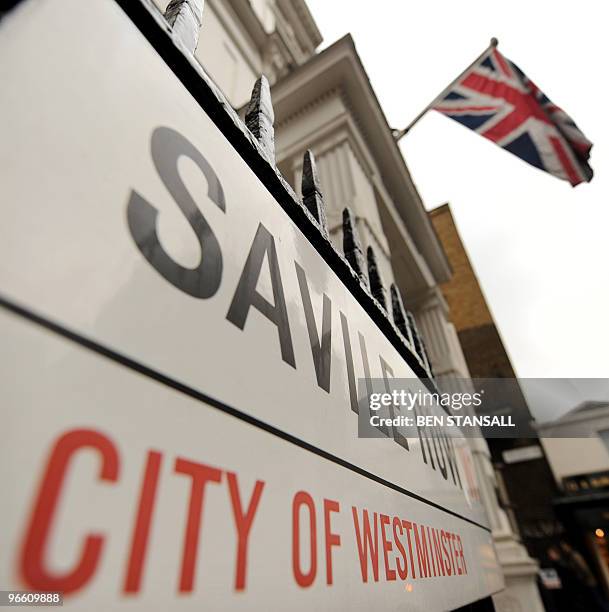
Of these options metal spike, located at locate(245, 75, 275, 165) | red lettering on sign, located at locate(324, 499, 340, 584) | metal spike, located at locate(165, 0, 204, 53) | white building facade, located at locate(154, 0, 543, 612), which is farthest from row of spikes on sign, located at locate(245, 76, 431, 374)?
white building facade, located at locate(154, 0, 543, 612)

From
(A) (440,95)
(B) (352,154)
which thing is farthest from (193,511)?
(A) (440,95)

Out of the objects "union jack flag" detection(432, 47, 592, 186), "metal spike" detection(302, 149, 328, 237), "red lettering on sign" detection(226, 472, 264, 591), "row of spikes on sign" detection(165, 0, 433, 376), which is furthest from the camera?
"union jack flag" detection(432, 47, 592, 186)

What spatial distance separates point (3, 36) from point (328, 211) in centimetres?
257

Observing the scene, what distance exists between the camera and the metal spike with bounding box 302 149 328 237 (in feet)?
2.98

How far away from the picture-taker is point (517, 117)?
4.29 metres

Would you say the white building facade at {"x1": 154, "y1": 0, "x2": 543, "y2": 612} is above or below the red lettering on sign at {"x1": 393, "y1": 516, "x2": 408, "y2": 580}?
above

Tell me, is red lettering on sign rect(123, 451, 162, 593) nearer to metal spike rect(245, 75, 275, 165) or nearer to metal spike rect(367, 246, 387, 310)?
metal spike rect(245, 75, 275, 165)

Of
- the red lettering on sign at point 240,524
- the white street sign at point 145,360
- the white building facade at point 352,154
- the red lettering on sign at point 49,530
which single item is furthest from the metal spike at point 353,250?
the white building facade at point 352,154

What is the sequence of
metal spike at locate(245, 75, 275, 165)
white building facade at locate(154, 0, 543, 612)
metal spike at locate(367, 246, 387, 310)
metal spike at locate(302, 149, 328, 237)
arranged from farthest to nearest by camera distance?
white building facade at locate(154, 0, 543, 612), metal spike at locate(367, 246, 387, 310), metal spike at locate(302, 149, 328, 237), metal spike at locate(245, 75, 275, 165)

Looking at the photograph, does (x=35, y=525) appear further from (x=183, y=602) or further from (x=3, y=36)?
(x=3, y=36)

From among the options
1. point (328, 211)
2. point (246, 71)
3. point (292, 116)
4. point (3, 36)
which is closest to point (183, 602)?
point (3, 36)

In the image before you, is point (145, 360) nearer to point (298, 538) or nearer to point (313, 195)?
point (298, 538)

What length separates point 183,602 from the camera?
0.29 m

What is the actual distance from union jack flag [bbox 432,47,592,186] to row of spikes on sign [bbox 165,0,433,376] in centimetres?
384
